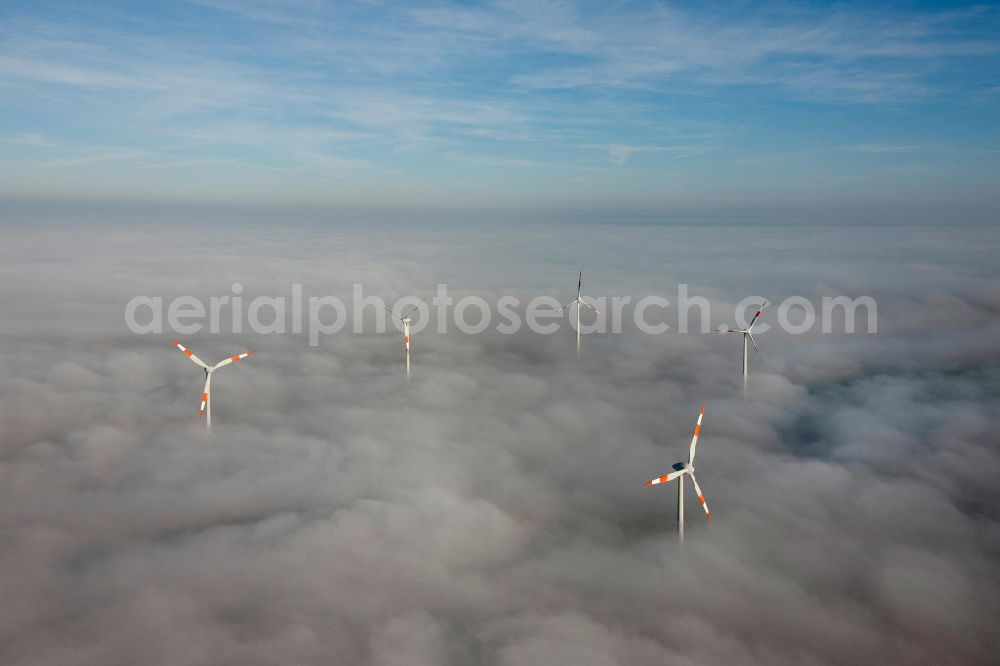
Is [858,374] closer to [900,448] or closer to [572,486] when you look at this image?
[900,448]

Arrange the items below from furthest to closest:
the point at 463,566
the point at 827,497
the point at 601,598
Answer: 1. the point at 827,497
2. the point at 463,566
3. the point at 601,598

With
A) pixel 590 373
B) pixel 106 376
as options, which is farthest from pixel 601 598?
pixel 106 376

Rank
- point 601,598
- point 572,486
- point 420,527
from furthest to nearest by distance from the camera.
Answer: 1. point 572,486
2. point 420,527
3. point 601,598

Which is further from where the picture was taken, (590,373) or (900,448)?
(590,373)

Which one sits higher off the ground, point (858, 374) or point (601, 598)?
point (858, 374)

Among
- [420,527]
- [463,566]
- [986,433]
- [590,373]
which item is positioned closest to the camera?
[463,566]

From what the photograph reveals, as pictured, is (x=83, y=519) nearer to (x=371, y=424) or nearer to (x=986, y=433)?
(x=371, y=424)

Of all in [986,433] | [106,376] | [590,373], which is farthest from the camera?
[590,373]

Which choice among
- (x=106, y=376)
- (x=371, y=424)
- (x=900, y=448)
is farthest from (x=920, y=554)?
(x=106, y=376)

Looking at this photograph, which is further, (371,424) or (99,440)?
(371,424)
